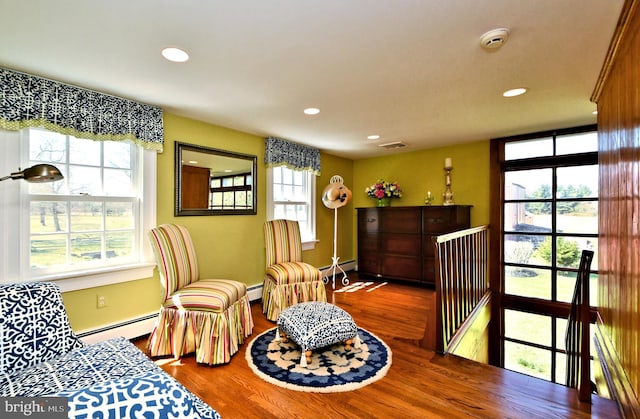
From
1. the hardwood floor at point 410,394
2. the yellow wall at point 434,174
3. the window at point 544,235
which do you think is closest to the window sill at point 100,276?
the hardwood floor at point 410,394

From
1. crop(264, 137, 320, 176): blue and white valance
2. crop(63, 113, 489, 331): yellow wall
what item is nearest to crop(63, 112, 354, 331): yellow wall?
crop(63, 113, 489, 331): yellow wall

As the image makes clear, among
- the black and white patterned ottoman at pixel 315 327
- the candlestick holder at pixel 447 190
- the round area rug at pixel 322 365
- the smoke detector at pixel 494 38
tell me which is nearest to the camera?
the smoke detector at pixel 494 38

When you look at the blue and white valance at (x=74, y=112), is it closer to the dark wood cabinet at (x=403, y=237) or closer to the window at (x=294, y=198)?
the window at (x=294, y=198)

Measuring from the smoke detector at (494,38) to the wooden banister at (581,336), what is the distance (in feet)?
5.11

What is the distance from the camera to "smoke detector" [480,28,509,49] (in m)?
1.66

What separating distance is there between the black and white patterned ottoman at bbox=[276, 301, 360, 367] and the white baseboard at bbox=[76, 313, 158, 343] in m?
1.38

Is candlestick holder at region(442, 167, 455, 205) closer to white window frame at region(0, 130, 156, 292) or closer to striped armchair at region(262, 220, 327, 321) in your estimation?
striped armchair at region(262, 220, 327, 321)

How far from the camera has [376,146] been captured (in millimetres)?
4629

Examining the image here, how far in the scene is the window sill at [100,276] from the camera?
2.37m

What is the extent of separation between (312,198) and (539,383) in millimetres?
3559

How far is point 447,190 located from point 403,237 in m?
1.00

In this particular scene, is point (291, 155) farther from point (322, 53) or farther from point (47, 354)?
point (47, 354)

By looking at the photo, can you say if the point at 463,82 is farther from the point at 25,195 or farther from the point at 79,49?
the point at 25,195

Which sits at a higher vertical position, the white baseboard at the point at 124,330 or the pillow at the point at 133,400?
the pillow at the point at 133,400
